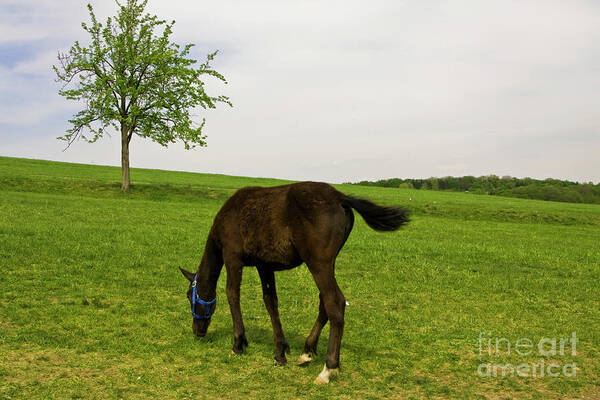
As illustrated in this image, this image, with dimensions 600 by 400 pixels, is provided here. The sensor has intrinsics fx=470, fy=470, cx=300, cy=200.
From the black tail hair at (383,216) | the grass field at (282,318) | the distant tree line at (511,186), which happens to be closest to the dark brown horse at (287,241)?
the black tail hair at (383,216)

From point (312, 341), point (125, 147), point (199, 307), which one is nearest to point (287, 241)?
point (312, 341)

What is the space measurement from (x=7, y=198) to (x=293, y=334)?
24018mm

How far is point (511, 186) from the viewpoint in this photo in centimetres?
9881

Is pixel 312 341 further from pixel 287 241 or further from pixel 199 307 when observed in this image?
pixel 199 307

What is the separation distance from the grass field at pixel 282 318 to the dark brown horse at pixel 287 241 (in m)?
0.60

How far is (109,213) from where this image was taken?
24.0 m

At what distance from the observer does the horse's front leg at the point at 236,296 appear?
722cm

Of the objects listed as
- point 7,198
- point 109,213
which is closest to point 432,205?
point 109,213

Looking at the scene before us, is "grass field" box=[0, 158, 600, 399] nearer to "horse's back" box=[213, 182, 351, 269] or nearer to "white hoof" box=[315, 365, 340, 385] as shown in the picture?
"white hoof" box=[315, 365, 340, 385]

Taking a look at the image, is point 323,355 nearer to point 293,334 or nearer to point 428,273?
point 293,334

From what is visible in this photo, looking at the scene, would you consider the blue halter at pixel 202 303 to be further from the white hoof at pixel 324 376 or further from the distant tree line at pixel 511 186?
the distant tree line at pixel 511 186

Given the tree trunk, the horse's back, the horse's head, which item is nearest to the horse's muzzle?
the horse's head

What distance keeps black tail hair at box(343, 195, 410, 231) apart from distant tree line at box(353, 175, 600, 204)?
76954mm

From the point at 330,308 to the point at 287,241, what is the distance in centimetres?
110
